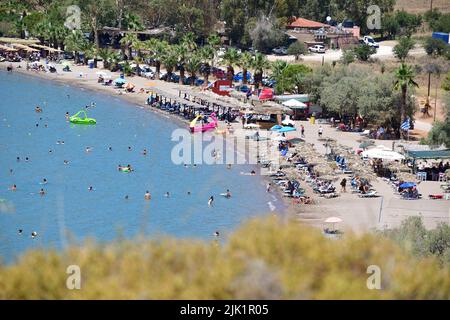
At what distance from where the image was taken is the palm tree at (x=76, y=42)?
86.3m

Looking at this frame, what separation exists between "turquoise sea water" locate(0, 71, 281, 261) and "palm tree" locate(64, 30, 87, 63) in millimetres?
19441

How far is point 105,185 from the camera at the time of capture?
151 ft

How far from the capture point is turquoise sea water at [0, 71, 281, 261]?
38.2m

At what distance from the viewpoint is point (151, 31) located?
94812mm

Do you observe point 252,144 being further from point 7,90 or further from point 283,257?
point 283,257

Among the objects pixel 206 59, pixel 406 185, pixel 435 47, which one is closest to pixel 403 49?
pixel 435 47

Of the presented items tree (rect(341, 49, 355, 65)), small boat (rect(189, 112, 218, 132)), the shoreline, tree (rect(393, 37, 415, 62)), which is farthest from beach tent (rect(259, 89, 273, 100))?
tree (rect(393, 37, 415, 62))

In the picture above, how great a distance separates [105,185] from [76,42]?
141 ft

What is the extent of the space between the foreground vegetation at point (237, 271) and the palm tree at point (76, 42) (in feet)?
223

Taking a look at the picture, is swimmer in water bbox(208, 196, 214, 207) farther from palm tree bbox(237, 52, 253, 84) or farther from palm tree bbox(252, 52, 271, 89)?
palm tree bbox(237, 52, 253, 84)

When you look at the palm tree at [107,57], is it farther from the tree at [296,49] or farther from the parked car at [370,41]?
the parked car at [370,41]

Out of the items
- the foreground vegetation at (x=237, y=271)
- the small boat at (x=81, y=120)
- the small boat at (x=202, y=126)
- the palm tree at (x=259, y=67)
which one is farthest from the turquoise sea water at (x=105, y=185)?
the palm tree at (x=259, y=67)

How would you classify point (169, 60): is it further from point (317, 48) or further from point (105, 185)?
point (105, 185)

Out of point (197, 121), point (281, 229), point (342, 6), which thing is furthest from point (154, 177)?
point (342, 6)
